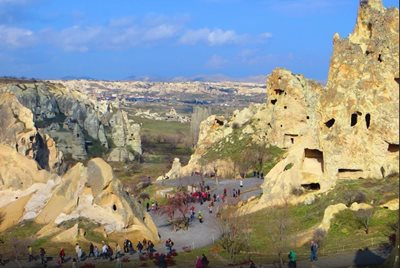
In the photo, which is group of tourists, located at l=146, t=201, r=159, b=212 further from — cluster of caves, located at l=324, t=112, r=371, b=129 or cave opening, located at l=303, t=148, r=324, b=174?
cluster of caves, located at l=324, t=112, r=371, b=129

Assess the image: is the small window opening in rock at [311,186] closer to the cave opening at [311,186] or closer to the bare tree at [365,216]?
the cave opening at [311,186]

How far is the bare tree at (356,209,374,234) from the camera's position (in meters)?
39.5

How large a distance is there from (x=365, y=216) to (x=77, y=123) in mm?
141807

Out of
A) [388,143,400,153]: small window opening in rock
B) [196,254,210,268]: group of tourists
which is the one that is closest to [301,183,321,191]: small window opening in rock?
[388,143,400,153]: small window opening in rock

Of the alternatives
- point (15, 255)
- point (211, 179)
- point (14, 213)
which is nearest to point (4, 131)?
point (211, 179)

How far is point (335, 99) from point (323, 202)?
9.41 m

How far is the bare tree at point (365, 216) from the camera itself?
1555 inches

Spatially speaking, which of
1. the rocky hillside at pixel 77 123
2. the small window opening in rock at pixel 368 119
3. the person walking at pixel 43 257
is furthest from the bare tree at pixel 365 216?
the rocky hillside at pixel 77 123

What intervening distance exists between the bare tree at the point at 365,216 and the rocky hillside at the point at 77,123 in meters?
118

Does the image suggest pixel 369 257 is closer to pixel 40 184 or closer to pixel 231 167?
pixel 40 184

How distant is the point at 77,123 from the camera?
174750mm

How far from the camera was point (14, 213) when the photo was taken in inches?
2158

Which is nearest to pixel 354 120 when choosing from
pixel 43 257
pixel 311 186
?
pixel 311 186

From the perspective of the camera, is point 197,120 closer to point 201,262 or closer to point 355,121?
point 355,121
